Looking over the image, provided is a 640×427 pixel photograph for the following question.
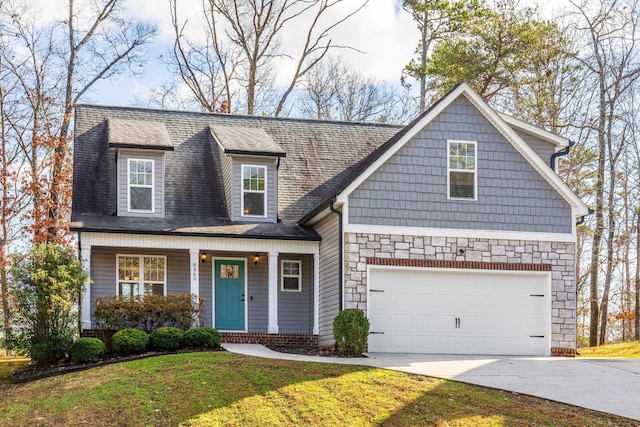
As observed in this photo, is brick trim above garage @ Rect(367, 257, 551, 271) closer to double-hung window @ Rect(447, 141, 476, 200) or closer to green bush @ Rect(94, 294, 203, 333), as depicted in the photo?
double-hung window @ Rect(447, 141, 476, 200)

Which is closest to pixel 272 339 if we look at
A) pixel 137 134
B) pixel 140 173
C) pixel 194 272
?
pixel 194 272

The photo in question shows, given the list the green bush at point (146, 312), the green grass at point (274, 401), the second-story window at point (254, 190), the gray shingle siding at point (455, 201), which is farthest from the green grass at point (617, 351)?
the green bush at point (146, 312)

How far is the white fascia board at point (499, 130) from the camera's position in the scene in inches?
688

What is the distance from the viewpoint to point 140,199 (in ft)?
64.4

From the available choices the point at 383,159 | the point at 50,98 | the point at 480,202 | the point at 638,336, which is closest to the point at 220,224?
the point at 383,159

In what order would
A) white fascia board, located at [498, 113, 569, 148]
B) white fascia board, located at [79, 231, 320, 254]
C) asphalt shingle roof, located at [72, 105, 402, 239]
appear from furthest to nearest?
white fascia board, located at [498, 113, 569, 148], asphalt shingle roof, located at [72, 105, 402, 239], white fascia board, located at [79, 231, 320, 254]

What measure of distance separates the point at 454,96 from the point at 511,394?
7529 mm

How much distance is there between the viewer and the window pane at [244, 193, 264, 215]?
20219mm

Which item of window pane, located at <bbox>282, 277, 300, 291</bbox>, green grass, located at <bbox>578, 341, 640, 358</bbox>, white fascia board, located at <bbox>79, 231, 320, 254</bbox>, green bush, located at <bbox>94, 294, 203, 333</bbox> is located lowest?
green grass, located at <bbox>578, 341, 640, 358</bbox>

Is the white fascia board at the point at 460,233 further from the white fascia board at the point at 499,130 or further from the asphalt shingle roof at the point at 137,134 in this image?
the asphalt shingle roof at the point at 137,134

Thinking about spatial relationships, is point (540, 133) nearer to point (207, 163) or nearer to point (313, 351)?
point (313, 351)

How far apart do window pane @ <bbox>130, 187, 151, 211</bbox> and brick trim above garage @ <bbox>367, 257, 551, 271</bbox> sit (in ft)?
18.4

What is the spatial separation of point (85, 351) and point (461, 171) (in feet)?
27.9

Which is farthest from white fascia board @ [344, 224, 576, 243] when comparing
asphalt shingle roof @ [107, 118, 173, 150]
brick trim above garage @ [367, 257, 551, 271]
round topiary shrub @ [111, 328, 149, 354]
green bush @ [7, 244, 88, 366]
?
green bush @ [7, 244, 88, 366]
